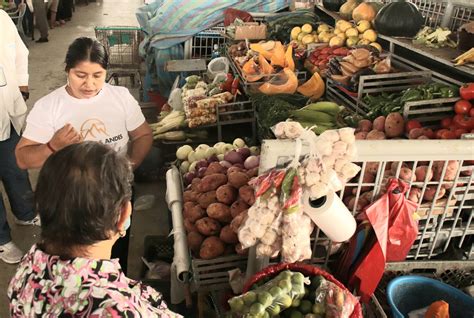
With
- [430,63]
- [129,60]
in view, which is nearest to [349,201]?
[430,63]

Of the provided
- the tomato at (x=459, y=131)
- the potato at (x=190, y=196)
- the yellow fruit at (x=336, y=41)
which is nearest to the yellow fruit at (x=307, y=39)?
the yellow fruit at (x=336, y=41)

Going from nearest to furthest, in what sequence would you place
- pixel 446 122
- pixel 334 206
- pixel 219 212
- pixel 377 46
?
pixel 334 206
pixel 219 212
pixel 446 122
pixel 377 46

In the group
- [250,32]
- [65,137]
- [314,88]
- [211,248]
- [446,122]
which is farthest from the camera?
[250,32]

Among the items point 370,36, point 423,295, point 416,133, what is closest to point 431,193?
point 423,295

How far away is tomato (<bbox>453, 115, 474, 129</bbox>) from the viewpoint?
2393mm

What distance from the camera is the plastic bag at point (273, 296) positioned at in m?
1.52

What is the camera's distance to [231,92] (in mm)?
4039

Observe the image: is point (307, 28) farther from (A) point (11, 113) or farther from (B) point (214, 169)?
(A) point (11, 113)

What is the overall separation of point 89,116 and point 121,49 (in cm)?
391

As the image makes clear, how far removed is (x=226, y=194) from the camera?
221cm

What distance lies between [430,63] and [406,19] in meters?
0.44

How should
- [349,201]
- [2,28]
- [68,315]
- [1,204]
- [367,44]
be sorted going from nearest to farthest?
1. [68,315]
2. [349,201]
3. [2,28]
4. [1,204]
5. [367,44]

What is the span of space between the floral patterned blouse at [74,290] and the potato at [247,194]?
984 millimetres

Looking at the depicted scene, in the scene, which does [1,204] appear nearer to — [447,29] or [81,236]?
[81,236]
